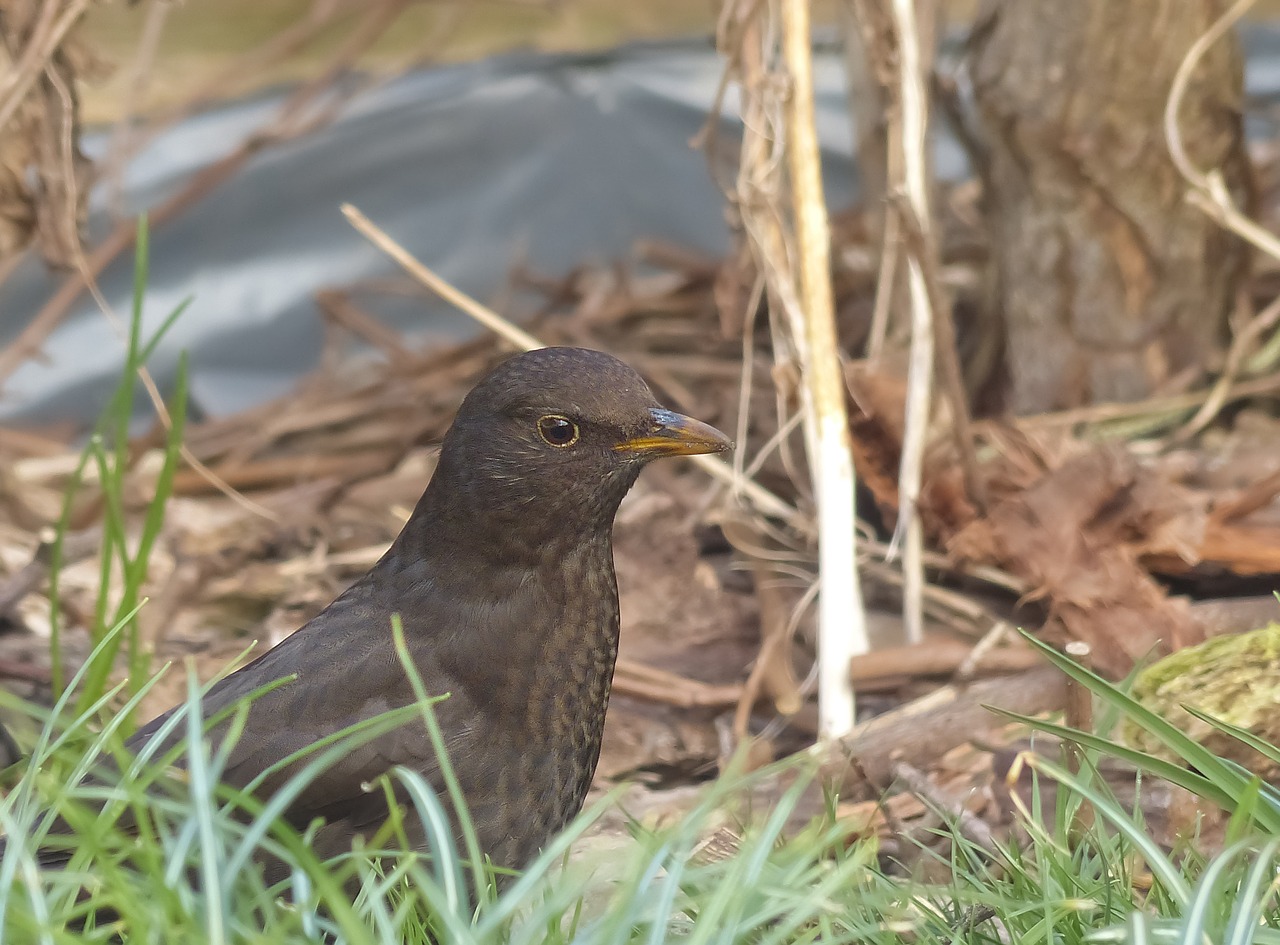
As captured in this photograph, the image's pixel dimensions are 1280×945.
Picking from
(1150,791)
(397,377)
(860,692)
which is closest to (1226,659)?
(1150,791)

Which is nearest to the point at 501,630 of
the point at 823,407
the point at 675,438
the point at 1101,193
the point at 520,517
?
the point at 520,517

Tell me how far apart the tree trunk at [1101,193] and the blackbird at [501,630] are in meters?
1.70

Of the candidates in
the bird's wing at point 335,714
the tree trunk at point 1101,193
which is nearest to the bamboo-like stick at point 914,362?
the tree trunk at point 1101,193

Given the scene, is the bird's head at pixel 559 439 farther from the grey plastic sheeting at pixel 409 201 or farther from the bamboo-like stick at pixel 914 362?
the grey plastic sheeting at pixel 409 201

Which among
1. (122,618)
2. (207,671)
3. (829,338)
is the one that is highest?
(829,338)

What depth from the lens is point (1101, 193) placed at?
373 centimetres

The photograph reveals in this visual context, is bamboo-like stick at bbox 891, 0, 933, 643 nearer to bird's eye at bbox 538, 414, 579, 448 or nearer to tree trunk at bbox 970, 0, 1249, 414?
tree trunk at bbox 970, 0, 1249, 414

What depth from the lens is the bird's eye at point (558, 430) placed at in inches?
96.3

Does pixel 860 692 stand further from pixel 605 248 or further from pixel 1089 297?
pixel 605 248

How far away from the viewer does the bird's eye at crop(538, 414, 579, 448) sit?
8.02 ft

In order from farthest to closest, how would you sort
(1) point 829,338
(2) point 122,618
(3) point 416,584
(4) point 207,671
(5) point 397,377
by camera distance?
(5) point 397,377 < (4) point 207,671 < (1) point 829,338 < (3) point 416,584 < (2) point 122,618

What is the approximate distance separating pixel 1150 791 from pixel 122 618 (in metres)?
1.71

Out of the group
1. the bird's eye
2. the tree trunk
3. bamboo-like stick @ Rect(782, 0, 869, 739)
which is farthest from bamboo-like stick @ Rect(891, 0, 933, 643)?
the bird's eye

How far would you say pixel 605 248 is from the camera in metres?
5.19
